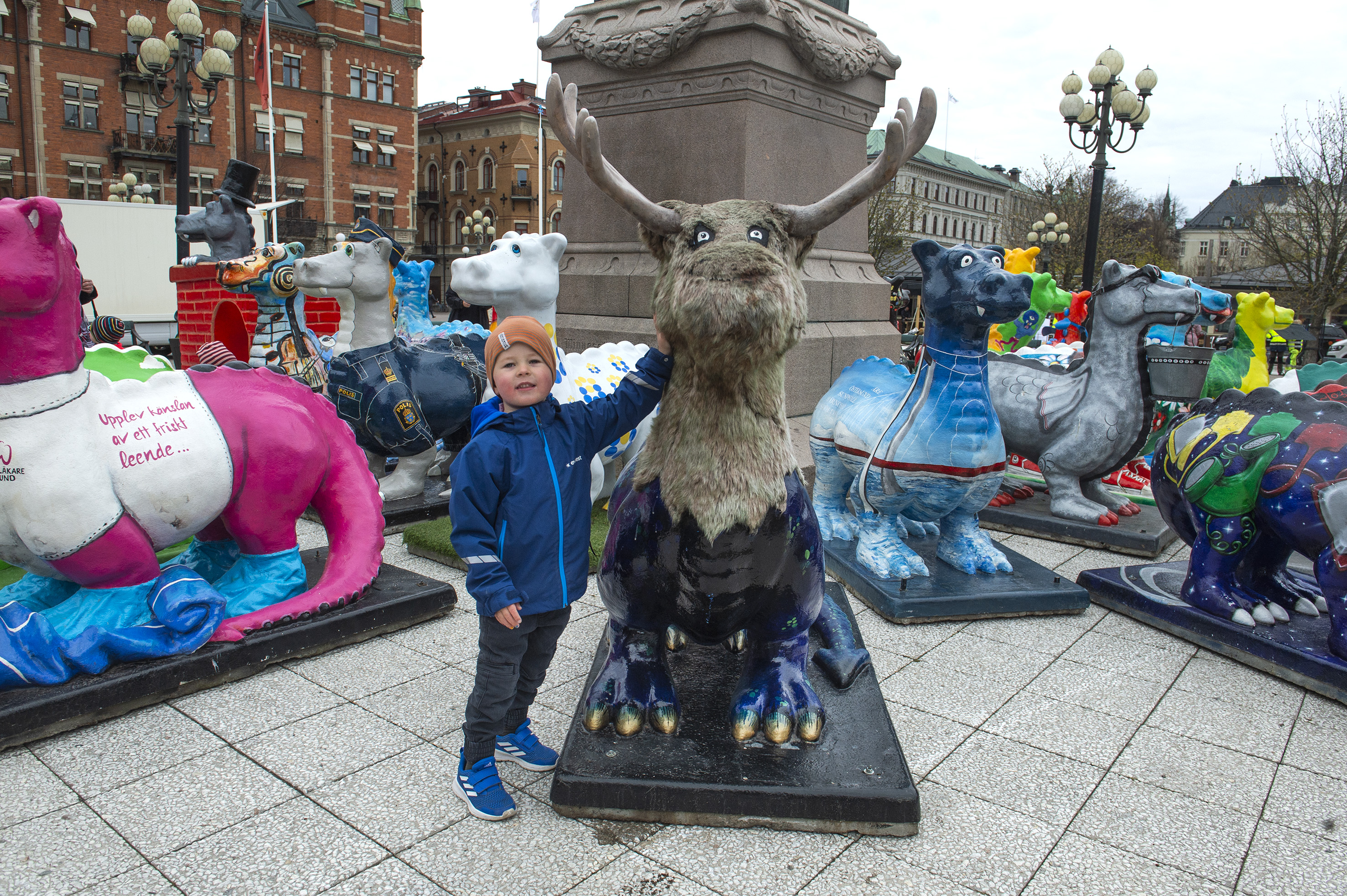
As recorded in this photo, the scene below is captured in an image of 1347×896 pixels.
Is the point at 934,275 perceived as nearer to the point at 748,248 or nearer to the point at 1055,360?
the point at 748,248

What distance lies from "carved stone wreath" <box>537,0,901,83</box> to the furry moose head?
3.92 m

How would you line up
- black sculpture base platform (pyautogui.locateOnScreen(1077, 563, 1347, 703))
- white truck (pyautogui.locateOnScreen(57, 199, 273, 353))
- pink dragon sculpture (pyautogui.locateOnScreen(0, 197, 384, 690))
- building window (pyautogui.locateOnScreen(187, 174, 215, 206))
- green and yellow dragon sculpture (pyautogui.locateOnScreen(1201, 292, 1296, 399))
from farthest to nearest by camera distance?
building window (pyautogui.locateOnScreen(187, 174, 215, 206))
white truck (pyautogui.locateOnScreen(57, 199, 273, 353))
green and yellow dragon sculpture (pyautogui.locateOnScreen(1201, 292, 1296, 399))
black sculpture base platform (pyautogui.locateOnScreen(1077, 563, 1347, 703))
pink dragon sculpture (pyautogui.locateOnScreen(0, 197, 384, 690))

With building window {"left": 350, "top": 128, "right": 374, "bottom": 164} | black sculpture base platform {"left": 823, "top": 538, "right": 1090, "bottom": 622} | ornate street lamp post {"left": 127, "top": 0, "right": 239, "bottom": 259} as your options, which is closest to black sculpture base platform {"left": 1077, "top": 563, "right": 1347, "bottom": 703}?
black sculpture base platform {"left": 823, "top": 538, "right": 1090, "bottom": 622}

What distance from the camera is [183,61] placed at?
11.4 m

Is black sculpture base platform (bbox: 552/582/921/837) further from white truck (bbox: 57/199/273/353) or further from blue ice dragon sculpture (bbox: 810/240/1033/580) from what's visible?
white truck (bbox: 57/199/273/353)

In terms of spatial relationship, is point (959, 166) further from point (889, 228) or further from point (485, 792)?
point (485, 792)

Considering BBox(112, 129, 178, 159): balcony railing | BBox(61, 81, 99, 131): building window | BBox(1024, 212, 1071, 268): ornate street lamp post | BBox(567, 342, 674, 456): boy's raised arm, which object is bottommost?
BBox(567, 342, 674, 456): boy's raised arm

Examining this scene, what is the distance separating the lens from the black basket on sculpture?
16.0 ft

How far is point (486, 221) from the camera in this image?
28.9 meters

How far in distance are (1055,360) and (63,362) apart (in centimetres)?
599

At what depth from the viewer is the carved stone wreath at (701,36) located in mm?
5863

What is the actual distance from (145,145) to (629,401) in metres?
39.4

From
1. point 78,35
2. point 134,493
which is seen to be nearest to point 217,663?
point 134,493

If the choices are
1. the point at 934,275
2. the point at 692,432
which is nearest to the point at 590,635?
the point at 692,432
